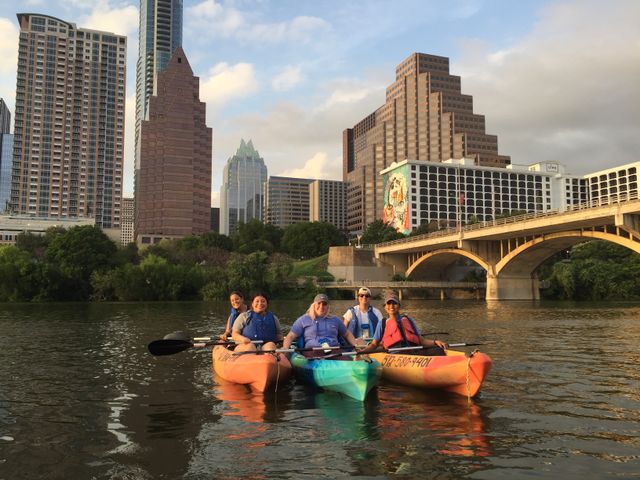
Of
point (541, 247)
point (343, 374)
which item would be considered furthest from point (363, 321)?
point (541, 247)

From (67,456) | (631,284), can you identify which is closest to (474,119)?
(631,284)

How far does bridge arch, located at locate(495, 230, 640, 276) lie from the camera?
4634 centimetres

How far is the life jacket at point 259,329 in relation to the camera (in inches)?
503

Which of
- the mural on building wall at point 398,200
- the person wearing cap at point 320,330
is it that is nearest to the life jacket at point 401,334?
the person wearing cap at point 320,330

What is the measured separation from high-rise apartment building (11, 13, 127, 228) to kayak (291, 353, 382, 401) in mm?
167149

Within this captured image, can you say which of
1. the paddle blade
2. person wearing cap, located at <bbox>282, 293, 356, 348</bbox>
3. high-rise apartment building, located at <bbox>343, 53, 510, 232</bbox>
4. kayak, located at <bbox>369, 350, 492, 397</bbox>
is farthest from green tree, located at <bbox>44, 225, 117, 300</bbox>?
high-rise apartment building, located at <bbox>343, 53, 510, 232</bbox>

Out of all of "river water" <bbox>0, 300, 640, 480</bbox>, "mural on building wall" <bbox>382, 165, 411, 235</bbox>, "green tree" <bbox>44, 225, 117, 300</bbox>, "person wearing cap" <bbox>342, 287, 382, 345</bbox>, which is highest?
"mural on building wall" <bbox>382, 165, 411, 235</bbox>

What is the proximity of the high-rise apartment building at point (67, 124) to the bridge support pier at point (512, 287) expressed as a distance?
134223 mm

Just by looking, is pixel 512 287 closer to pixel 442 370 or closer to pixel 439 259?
pixel 439 259

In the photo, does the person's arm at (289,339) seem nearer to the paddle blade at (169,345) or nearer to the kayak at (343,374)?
the kayak at (343,374)

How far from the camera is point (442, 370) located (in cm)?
1067

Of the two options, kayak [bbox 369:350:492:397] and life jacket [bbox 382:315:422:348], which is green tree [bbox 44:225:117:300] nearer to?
life jacket [bbox 382:315:422:348]

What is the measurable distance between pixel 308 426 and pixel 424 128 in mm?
182789

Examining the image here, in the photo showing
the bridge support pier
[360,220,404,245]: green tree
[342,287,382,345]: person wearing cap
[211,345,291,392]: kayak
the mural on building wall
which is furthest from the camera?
the mural on building wall
